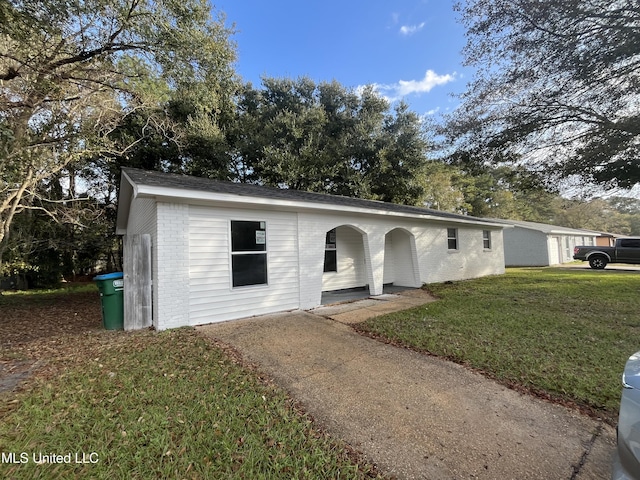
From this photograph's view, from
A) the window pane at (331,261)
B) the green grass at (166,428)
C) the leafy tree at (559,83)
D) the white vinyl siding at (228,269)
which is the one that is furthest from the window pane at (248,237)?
the leafy tree at (559,83)

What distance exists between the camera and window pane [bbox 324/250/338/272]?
10.0 metres

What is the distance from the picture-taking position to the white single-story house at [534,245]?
21.1 metres

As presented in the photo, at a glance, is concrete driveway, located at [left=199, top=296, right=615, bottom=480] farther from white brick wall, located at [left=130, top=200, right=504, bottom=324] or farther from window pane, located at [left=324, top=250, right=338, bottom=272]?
window pane, located at [left=324, top=250, right=338, bottom=272]

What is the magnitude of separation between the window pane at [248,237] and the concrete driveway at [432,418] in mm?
2636

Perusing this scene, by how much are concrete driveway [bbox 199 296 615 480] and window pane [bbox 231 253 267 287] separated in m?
2.24

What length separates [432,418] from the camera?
9.23ft

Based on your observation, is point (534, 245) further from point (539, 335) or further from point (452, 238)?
point (539, 335)

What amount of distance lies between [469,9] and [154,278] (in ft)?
34.8

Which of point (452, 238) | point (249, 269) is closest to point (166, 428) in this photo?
point (249, 269)

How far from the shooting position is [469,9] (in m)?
8.27

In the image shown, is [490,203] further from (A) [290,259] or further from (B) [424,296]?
(A) [290,259]

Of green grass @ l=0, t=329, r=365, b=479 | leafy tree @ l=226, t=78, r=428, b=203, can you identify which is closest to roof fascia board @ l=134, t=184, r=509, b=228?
green grass @ l=0, t=329, r=365, b=479

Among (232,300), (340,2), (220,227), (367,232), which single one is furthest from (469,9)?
(232,300)

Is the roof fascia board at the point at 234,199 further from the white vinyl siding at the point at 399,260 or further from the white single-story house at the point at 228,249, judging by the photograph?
the white vinyl siding at the point at 399,260
